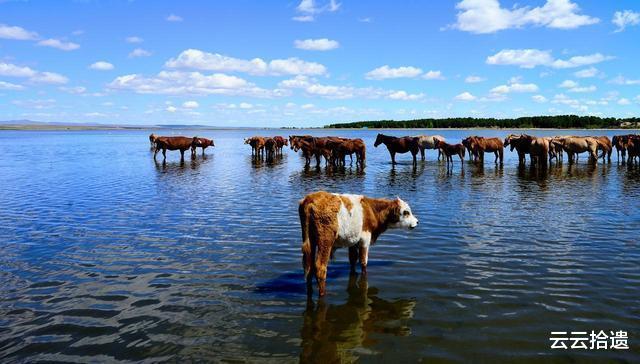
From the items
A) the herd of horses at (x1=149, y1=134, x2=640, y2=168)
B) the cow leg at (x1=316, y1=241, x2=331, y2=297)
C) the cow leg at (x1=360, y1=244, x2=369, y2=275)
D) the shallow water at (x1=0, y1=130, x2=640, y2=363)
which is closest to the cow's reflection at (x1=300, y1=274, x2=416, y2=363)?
the shallow water at (x1=0, y1=130, x2=640, y2=363)

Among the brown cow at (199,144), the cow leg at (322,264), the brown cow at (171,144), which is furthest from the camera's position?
the brown cow at (199,144)

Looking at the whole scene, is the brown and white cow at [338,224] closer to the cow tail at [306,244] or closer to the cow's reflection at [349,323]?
the cow tail at [306,244]

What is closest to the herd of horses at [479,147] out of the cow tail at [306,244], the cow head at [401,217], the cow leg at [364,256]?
the cow head at [401,217]

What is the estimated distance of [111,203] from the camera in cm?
1692

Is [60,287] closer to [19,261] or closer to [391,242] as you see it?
[19,261]

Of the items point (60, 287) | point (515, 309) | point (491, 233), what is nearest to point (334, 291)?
point (515, 309)

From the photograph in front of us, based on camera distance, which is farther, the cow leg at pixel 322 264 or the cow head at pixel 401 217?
the cow head at pixel 401 217

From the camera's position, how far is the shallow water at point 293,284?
6.02m

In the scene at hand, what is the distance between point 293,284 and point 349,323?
1896mm

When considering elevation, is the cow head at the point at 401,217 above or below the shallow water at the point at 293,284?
Answer: above

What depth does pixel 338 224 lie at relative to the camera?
7855mm

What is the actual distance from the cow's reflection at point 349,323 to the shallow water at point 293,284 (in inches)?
1.1

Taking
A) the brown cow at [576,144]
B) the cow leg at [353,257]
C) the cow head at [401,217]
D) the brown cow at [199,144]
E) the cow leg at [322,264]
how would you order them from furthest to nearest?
the brown cow at [199,144]
the brown cow at [576,144]
the cow head at [401,217]
the cow leg at [353,257]
the cow leg at [322,264]

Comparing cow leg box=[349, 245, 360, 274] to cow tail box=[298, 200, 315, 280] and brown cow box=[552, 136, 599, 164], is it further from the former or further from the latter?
brown cow box=[552, 136, 599, 164]
